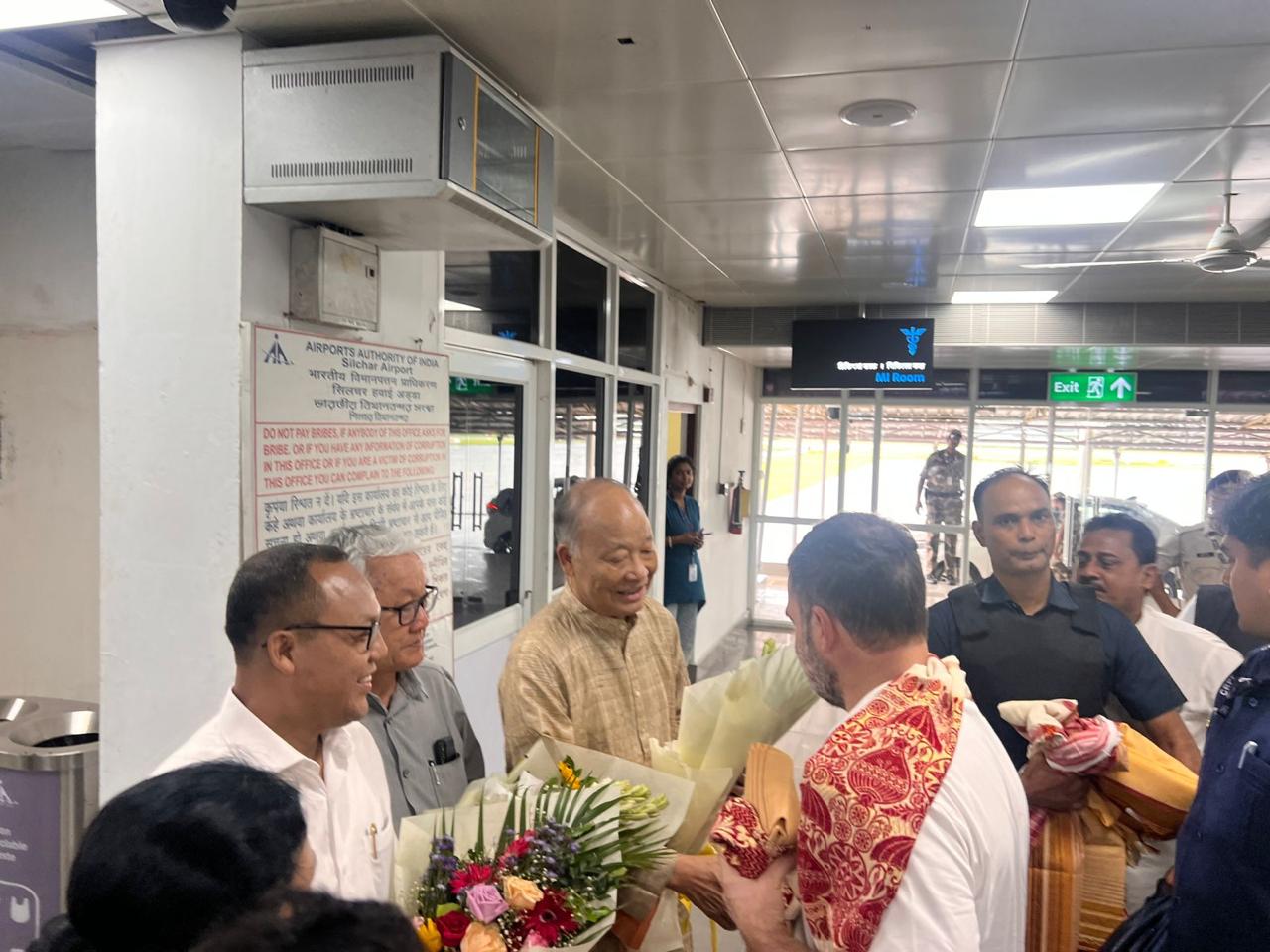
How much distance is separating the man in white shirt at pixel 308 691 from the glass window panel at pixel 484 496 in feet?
7.23

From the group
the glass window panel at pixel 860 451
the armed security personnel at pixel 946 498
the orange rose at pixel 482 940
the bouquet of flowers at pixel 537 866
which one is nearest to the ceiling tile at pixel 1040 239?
the bouquet of flowers at pixel 537 866

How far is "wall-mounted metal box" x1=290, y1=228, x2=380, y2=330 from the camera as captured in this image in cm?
229

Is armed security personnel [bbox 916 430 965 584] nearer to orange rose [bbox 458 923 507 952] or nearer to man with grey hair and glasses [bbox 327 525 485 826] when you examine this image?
man with grey hair and glasses [bbox 327 525 485 826]

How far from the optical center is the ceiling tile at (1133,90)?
7.31 ft

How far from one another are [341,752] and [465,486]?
2402 millimetres

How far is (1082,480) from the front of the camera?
31.5ft

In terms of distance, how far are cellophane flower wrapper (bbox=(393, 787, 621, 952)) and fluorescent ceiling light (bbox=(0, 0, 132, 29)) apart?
196 centimetres

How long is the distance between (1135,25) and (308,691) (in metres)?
2.32

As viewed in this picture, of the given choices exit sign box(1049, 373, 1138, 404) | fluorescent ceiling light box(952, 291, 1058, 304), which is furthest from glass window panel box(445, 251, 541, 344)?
exit sign box(1049, 373, 1138, 404)

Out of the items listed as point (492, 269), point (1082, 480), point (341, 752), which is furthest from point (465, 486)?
point (1082, 480)

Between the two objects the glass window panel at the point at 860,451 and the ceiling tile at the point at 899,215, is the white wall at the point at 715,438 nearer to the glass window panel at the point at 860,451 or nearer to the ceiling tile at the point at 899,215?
the glass window panel at the point at 860,451

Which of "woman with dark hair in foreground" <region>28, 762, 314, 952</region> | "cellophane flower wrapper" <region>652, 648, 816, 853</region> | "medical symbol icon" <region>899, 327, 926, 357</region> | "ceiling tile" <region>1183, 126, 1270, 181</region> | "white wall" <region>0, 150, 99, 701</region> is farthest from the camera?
"medical symbol icon" <region>899, 327, 926, 357</region>

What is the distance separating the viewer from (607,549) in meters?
2.02

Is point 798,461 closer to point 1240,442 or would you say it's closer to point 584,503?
point 1240,442
